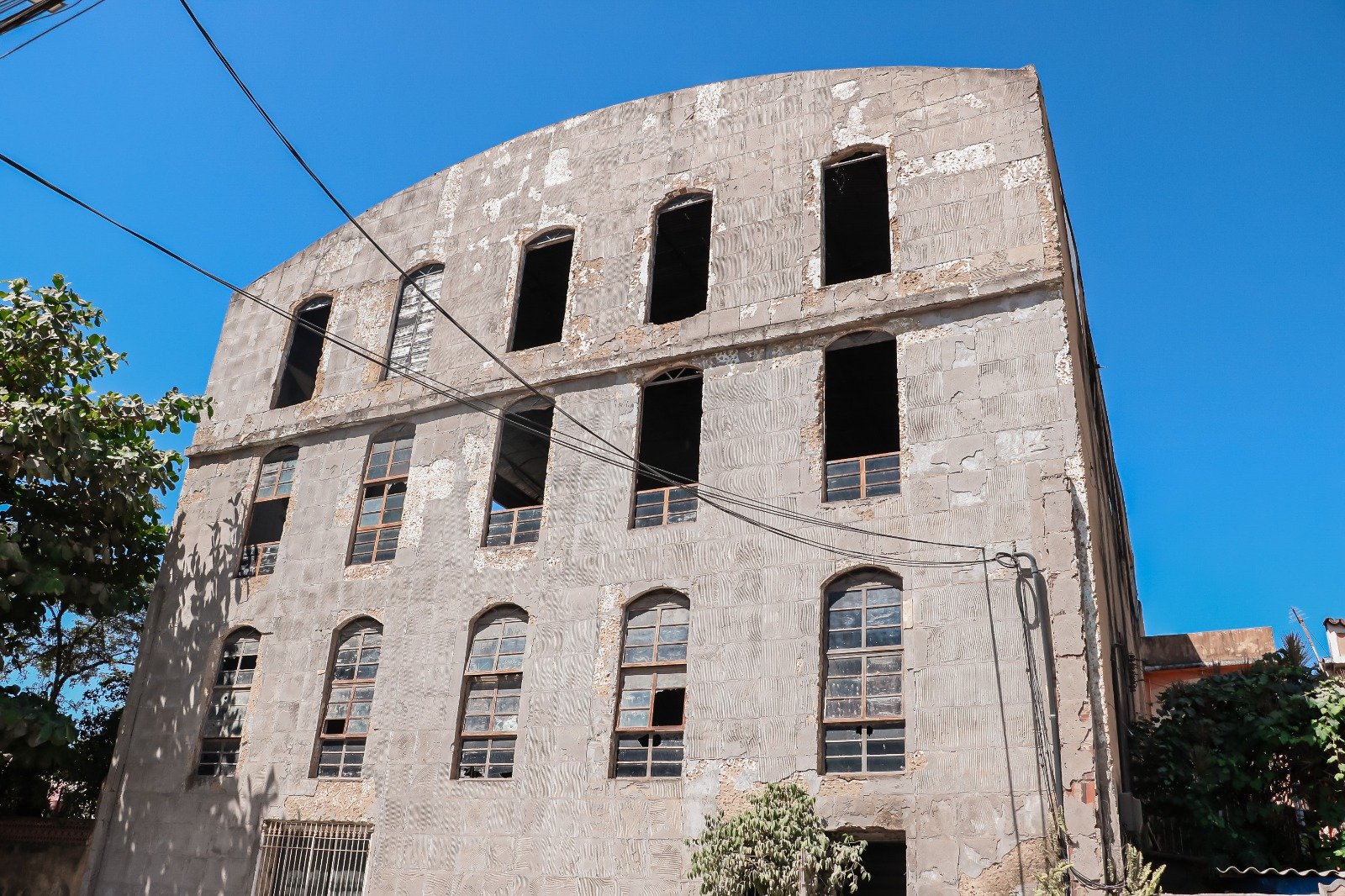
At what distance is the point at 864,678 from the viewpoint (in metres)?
11.3

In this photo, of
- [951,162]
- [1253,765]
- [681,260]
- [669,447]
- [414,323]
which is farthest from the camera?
[669,447]

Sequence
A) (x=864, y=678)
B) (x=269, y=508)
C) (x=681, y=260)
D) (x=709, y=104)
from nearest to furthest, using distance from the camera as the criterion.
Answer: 1. (x=864, y=678)
2. (x=709, y=104)
3. (x=269, y=508)
4. (x=681, y=260)

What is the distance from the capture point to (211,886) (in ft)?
44.4

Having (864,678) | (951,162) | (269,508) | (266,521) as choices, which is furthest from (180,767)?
(951,162)

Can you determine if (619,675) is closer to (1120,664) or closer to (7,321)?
(1120,664)

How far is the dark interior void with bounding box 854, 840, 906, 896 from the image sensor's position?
13.6 metres

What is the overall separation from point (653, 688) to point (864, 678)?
2453mm

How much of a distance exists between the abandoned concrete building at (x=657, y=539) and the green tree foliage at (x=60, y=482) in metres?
1.14

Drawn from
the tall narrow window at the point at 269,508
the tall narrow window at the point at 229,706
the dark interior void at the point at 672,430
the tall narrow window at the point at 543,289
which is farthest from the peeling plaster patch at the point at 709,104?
the tall narrow window at the point at 229,706

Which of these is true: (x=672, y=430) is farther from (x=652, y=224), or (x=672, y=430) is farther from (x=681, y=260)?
(x=652, y=224)

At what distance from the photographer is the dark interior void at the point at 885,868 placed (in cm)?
1361

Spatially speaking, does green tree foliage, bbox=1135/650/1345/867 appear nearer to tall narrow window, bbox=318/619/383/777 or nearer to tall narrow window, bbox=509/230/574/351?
tall narrow window, bbox=318/619/383/777

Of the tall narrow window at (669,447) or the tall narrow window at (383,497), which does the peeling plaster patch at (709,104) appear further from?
the tall narrow window at (383,497)

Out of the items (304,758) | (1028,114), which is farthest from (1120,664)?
(304,758)
